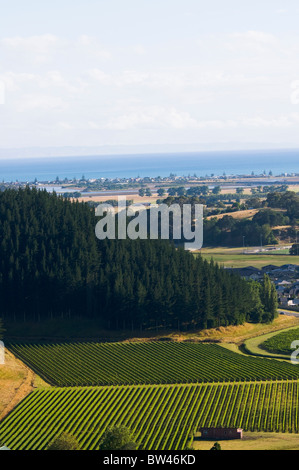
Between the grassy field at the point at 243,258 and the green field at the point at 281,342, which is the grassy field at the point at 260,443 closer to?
the green field at the point at 281,342

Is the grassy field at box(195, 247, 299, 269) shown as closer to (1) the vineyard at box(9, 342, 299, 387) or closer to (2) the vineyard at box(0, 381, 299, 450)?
(1) the vineyard at box(9, 342, 299, 387)

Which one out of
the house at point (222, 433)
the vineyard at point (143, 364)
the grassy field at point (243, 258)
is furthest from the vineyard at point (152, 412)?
the grassy field at point (243, 258)

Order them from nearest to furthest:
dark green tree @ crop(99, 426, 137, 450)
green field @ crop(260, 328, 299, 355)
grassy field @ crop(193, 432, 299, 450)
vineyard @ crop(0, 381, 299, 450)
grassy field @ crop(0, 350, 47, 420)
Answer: dark green tree @ crop(99, 426, 137, 450)
grassy field @ crop(193, 432, 299, 450)
vineyard @ crop(0, 381, 299, 450)
grassy field @ crop(0, 350, 47, 420)
green field @ crop(260, 328, 299, 355)

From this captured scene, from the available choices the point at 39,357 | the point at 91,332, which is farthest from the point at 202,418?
the point at 91,332

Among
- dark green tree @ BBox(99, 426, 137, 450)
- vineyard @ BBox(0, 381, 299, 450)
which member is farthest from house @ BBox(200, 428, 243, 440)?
dark green tree @ BBox(99, 426, 137, 450)
